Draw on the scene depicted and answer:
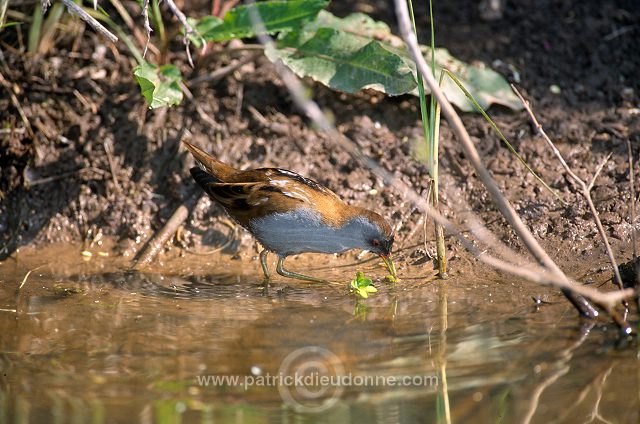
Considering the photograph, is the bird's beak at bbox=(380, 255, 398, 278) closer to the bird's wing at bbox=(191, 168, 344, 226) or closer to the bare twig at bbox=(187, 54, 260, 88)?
the bird's wing at bbox=(191, 168, 344, 226)

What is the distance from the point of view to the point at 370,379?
12.8ft

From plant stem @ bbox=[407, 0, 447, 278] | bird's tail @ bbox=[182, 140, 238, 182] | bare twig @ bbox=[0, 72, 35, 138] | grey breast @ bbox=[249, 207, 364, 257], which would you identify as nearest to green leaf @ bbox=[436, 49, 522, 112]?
plant stem @ bbox=[407, 0, 447, 278]

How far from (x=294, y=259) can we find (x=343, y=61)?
5.04 feet

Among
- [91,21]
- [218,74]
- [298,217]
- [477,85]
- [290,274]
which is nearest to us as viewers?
[91,21]

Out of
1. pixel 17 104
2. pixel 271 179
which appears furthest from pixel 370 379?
pixel 17 104

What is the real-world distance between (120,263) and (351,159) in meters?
1.94

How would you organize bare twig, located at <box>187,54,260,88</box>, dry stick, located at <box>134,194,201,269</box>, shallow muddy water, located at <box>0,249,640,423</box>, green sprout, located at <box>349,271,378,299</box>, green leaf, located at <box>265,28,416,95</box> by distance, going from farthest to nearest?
bare twig, located at <box>187,54,260,88</box>
dry stick, located at <box>134,194,201,269</box>
green leaf, located at <box>265,28,416,95</box>
green sprout, located at <box>349,271,378,299</box>
shallow muddy water, located at <box>0,249,640,423</box>

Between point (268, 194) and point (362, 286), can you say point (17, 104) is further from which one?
point (362, 286)

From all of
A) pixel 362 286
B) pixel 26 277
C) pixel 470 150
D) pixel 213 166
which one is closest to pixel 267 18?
pixel 213 166

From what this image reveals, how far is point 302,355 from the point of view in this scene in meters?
4.22

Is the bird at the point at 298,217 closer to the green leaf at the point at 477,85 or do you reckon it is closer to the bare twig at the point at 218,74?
the bare twig at the point at 218,74

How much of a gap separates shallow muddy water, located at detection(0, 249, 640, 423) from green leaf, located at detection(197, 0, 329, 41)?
6.29 ft

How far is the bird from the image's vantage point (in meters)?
5.45

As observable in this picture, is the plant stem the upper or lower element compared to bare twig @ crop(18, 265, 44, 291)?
upper
